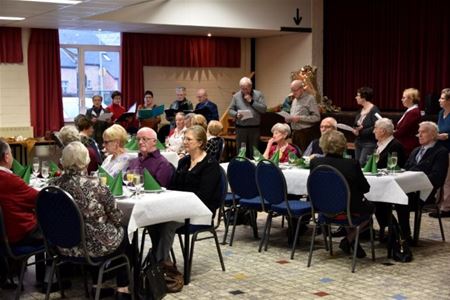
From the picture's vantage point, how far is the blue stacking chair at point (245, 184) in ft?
20.6

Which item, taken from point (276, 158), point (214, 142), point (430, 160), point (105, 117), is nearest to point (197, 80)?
point (105, 117)

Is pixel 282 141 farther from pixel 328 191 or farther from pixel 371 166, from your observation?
pixel 328 191

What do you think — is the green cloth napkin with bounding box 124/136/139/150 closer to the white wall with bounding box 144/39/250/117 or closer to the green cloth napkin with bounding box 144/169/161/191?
the green cloth napkin with bounding box 144/169/161/191

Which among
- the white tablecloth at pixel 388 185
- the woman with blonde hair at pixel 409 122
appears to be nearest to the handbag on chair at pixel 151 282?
the white tablecloth at pixel 388 185

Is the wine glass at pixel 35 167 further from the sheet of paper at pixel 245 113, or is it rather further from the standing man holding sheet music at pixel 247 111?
Result: the sheet of paper at pixel 245 113

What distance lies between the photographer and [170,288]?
16.4 ft

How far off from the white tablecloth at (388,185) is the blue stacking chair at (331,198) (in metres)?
0.25

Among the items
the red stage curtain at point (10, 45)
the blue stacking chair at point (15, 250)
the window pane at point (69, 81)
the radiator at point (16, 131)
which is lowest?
the blue stacking chair at point (15, 250)

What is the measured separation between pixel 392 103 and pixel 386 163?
7.62 m

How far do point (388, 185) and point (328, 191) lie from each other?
62 cm

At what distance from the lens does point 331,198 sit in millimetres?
5531

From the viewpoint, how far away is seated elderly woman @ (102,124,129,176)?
230 inches

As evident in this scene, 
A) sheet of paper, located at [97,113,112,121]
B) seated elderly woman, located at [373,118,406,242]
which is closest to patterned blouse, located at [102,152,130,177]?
seated elderly woman, located at [373,118,406,242]

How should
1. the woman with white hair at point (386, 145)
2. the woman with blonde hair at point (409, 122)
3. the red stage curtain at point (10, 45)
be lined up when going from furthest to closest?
1. the red stage curtain at point (10, 45)
2. the woman with blonde hair at point (409, 122)
3. the woman with white hair at point (386, 145)
